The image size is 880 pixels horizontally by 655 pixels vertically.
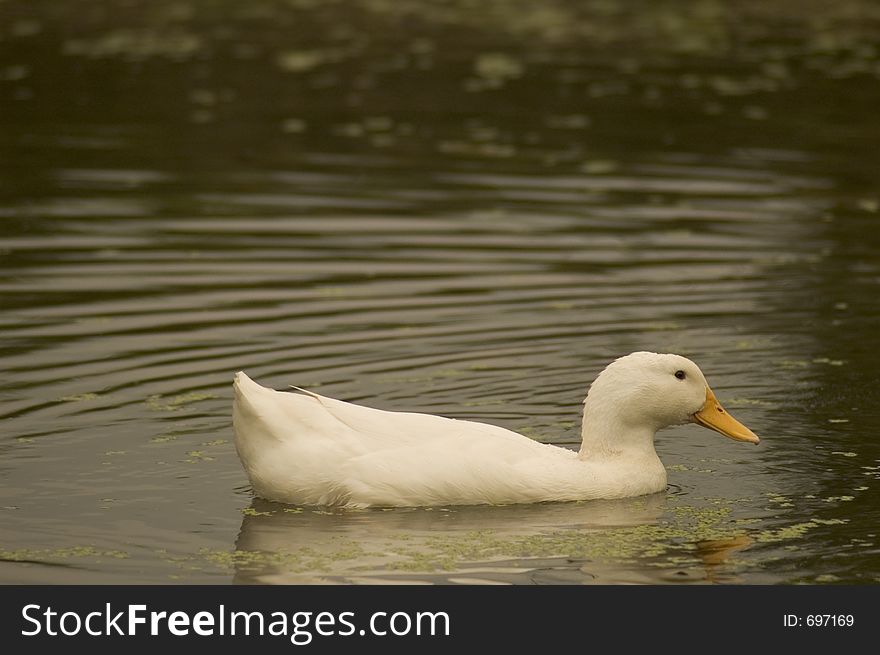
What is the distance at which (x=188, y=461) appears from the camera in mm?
11484

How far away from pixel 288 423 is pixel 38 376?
3612 mm

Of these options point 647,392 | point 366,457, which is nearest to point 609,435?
point 647,392

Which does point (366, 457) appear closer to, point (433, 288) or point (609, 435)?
point (609, 435)

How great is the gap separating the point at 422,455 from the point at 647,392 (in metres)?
1.43

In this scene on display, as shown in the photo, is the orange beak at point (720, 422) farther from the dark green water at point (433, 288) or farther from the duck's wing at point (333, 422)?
the duck's wing at point (333, 422)

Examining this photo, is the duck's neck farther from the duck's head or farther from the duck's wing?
the duck's wing

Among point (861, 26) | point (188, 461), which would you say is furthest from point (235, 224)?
point (861, 26)

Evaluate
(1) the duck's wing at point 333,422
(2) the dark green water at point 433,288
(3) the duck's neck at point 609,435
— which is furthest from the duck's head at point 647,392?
(1) the duck's wing at point 333,422

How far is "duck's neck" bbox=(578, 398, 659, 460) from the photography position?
1089 centimetres

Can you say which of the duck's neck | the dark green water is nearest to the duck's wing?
the dark green water

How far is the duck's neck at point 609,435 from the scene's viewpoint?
10891 millimetres

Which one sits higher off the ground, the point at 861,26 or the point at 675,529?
the point at 861,26

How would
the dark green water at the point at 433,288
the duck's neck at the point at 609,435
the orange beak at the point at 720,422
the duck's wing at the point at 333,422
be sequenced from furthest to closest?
1. the orange beak at the point at 720,422
2. the duck's neck at the point at 609,435
3. the duck's wing at the point at 333,422
4. the dark green water at the point at 433,288

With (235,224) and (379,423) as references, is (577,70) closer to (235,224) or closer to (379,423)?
(235,224)
